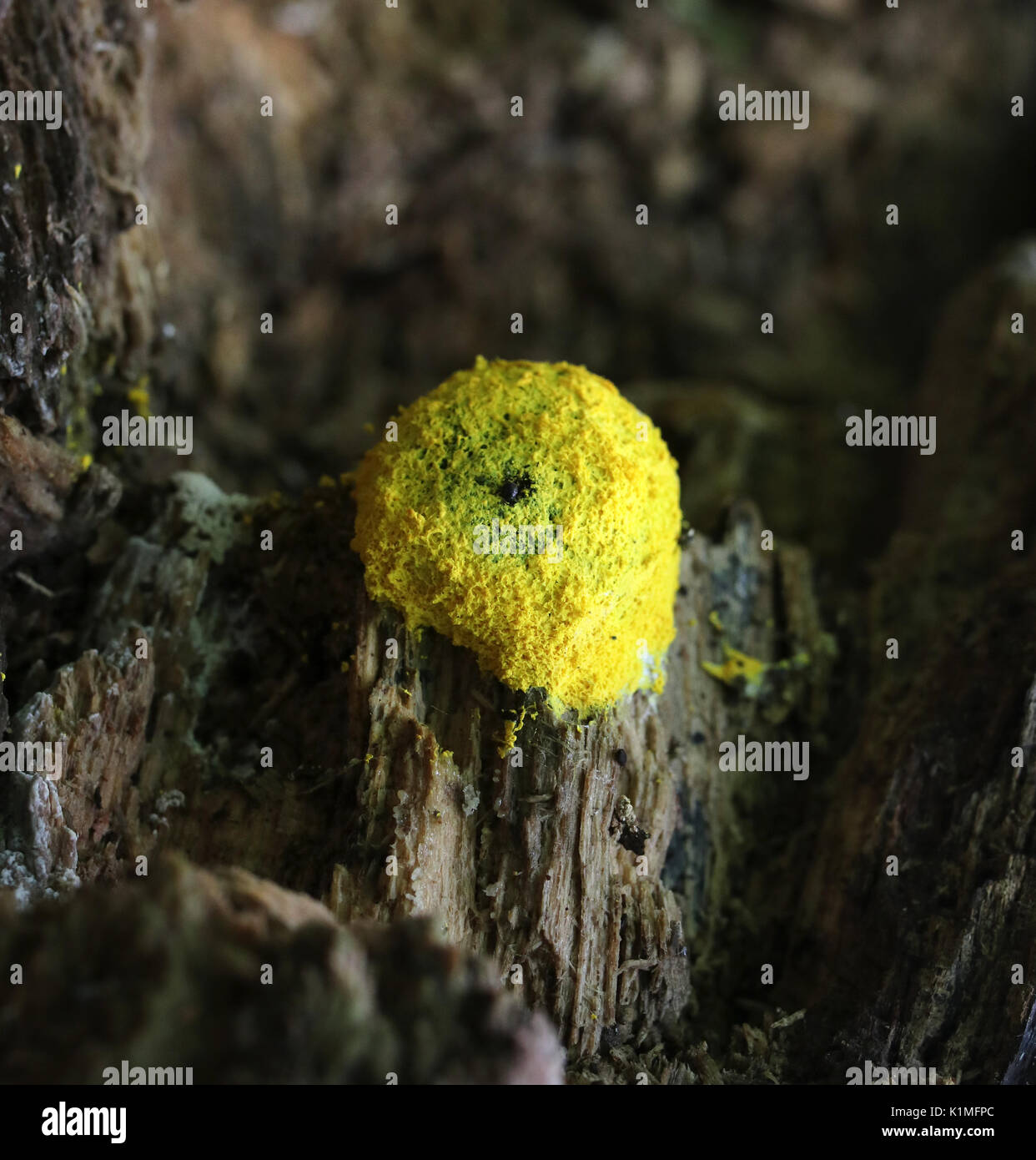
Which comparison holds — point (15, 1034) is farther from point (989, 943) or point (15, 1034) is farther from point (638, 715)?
point (989, 943)

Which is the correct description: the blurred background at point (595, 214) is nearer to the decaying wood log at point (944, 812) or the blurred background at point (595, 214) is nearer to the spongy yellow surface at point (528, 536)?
the decaying wood log at point (944, 812)

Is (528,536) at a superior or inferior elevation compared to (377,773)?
superior

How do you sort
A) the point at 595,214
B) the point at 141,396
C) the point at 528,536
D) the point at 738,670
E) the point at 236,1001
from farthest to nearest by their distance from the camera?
the point at 595,214 < the point at 141,396 < the point at 738,670 < the point at 528,536 < the point at 236,1001

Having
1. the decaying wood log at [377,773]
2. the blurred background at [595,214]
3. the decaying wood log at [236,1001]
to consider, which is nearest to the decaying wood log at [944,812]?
the decaying wood log at [377,773]

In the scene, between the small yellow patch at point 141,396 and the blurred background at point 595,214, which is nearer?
the small yellow patch at point 141,396

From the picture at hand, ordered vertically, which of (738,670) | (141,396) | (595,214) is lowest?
(738,670)

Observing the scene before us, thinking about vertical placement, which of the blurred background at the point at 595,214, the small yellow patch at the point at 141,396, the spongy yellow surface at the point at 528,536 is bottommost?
the spongy yellow surface at the point at 528,536

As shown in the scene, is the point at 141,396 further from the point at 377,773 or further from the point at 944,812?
the point at 944,812

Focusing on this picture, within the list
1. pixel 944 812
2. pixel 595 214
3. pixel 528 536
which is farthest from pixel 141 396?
pixel 944 812
